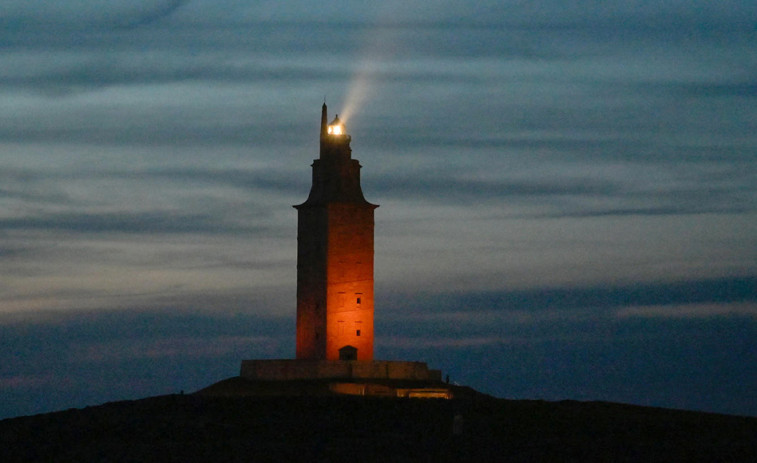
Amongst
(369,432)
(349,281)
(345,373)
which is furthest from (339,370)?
(369,432)

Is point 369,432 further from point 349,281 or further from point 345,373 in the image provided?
point 349,281

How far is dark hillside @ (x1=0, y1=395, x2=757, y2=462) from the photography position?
48.5 metres

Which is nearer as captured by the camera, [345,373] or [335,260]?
[345,373]

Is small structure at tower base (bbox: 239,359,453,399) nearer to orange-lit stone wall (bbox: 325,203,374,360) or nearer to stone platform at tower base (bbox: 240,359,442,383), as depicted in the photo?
stone platform at tower base (bbox: 240,359,442,383)

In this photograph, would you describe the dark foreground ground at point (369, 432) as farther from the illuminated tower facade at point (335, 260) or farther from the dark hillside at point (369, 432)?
the illuminated tower facade at point (335, 260)

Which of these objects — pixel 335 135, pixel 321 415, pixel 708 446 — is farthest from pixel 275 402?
pixel 335 135

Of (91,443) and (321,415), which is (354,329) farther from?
(91,443)

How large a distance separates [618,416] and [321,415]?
11457 mm

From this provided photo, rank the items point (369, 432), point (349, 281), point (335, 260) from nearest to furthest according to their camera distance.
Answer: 1. point (369, 432)
2. point (335, 260)
3. point (349, 281)

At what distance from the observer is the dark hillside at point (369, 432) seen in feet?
159

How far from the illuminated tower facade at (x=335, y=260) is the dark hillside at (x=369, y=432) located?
19.4 metres

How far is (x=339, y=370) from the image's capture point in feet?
242

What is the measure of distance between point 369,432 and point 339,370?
21782mm

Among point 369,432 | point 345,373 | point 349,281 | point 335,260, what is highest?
point 335,260
